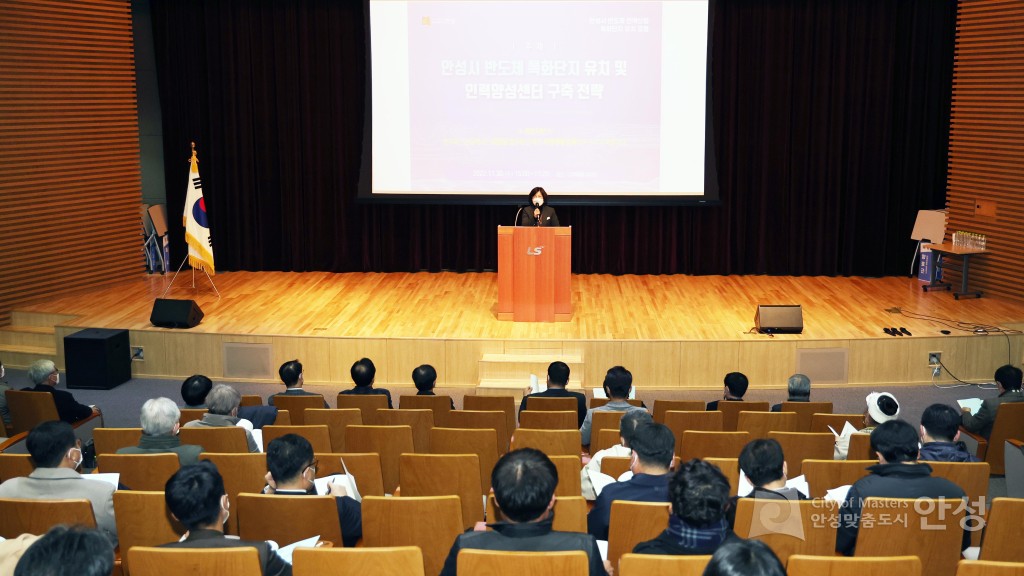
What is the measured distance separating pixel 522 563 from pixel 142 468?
2433 millimetres

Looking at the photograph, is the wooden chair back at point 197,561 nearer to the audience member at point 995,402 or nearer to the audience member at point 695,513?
the audience member at point 695,513

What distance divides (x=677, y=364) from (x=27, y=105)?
700 cm

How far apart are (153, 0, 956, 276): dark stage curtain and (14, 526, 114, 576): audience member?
33.4 feet

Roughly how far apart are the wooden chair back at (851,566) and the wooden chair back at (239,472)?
8.27ft

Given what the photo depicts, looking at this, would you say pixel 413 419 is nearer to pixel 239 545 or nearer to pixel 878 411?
pixel 878 411

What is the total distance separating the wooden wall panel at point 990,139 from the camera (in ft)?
34.7

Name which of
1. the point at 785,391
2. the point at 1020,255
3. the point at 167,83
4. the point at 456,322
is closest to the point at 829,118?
the point at 1020,255

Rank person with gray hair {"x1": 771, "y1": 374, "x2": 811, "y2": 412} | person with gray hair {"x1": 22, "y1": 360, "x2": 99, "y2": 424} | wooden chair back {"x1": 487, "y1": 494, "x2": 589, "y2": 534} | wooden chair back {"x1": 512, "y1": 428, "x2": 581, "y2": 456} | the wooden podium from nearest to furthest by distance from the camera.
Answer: wooden chair back {"x1": 487, "y1": 494, "x2": 589, "y2": 534} < wooden chair back {"x1": 512, "y1": 428, "x2": 581, "y2": 456} < person with gray hair {"x1": 771, "y1": 374, "x2": 811, "y2": 412} < person with gray hair {"x1": 22, "y1": 360, "x2": 99, "y2": 424} < the wooden podium

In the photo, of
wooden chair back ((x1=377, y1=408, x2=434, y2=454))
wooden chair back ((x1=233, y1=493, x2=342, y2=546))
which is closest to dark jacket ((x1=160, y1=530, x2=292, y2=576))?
wooden chair back ((x1=233, y1=493, x2=342, y2=546))

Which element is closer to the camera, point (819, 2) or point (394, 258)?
point (819, 2)

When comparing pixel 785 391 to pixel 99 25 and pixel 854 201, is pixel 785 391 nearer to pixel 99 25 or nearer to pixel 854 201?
pixel 854 201

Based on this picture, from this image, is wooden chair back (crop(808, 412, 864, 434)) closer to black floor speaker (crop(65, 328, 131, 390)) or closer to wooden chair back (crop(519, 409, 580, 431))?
wooden chair back (crop(519, 409, 580, 431))

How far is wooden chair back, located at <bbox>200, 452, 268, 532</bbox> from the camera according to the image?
4.68m

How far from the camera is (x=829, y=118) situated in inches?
496
